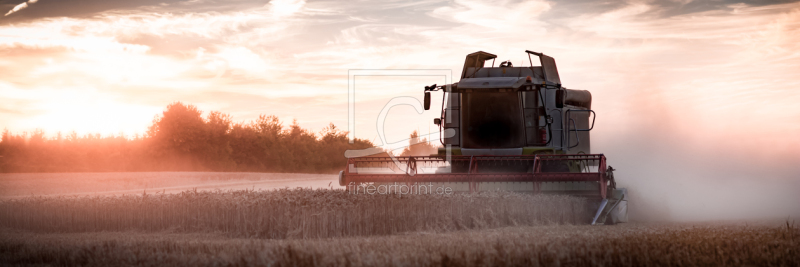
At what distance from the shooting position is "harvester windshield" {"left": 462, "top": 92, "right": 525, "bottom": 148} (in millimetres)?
15562

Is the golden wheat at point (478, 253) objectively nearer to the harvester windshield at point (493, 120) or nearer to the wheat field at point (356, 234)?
the wheat field at point (356, 234)

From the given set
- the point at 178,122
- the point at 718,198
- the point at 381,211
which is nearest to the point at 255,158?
the point at 178,122

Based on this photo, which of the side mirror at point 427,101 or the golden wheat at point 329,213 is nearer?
the golden wheat at point 329,213

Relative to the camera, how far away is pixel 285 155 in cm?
6831

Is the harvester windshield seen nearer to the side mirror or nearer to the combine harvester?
the combine harvester

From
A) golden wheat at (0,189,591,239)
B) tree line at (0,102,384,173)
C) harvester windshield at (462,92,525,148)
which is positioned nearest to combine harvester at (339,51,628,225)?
harvester windshield at (462,92,525,148)

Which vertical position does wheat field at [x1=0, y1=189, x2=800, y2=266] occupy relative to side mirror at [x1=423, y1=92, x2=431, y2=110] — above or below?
below

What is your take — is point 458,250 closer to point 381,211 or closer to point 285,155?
point 381,211

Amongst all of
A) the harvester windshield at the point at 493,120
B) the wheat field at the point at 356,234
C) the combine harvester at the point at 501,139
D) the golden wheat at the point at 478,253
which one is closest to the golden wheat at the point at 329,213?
the wheat field at the point at 356,234

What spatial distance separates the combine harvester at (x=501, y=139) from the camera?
548 inches

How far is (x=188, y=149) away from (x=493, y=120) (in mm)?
49943

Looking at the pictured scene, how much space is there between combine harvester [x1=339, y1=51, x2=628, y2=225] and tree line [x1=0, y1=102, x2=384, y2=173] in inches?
1871

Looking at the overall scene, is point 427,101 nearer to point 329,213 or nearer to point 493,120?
point 493,120

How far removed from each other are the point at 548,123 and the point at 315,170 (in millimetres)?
57588
